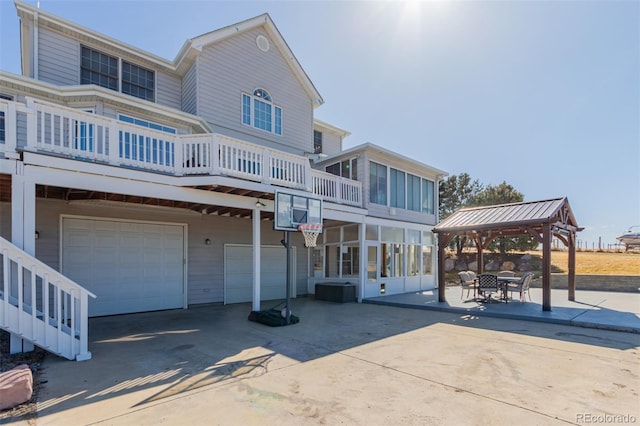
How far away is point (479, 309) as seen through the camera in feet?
31.4

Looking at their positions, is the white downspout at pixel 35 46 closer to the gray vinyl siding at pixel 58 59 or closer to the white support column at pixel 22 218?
the gray vinyl siding at pixel 58 59

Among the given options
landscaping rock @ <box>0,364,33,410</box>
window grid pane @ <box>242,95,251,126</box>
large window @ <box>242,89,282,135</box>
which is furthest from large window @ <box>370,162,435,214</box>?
landscaping rock @ <box>0,364,33,410</box>

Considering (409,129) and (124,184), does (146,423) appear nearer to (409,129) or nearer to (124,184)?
(124,184)

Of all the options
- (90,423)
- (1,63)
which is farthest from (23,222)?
(1,63)

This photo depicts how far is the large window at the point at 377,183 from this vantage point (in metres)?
12.5

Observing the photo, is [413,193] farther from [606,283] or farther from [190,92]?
[190,92]

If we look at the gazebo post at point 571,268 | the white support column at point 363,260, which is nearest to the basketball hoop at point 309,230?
the white support column at point 363,260

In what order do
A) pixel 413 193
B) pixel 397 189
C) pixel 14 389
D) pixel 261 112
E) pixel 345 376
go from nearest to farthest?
pixel 14 389
pixel 345 376
pixel 261 112
pixel 397 189
pixel 413 193

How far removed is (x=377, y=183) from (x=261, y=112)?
17.1 feet

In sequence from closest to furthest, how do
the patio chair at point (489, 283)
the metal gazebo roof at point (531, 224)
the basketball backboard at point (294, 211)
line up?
the basketball backboard at point (294, 211), the metal gazebo roof at point (531, 224), the patio chair at point (489, 283)

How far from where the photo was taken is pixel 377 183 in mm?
12766

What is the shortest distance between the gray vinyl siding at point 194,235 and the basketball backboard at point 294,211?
148 inches

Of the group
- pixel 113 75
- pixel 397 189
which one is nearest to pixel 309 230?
pixel 397 189

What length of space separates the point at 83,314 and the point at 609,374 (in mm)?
7873
